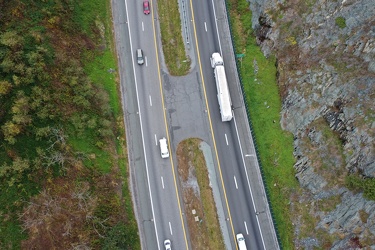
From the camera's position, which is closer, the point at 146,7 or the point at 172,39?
the point at 172,39

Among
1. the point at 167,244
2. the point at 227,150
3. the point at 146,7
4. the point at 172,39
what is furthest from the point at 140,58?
the point at 167,244

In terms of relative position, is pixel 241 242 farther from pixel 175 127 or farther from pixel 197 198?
pixel 175 127

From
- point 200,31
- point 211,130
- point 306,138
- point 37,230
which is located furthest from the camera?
point 200,31

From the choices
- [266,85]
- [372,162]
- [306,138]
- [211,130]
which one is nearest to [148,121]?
[211,130]

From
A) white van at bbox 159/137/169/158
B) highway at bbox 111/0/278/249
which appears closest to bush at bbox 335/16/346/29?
highway at bbox 111/0/278/249

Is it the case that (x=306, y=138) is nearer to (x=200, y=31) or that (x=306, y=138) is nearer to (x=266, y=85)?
(x=266, y=85)

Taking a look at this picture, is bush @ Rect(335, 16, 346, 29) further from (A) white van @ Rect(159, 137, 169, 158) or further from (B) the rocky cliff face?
(A) white van @ Rect(159, 137, 169, 158)

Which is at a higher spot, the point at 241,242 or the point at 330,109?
the point at 330,109

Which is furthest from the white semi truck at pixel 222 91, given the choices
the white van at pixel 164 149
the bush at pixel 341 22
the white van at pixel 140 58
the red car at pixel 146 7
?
the bush at pixel 341 22
